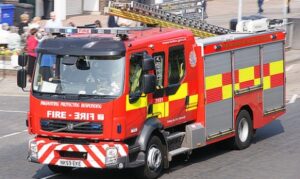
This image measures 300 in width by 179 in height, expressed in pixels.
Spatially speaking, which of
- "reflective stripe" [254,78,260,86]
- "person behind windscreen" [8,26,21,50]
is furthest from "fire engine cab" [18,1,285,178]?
"person behind windscreen" [8,26,21,50]

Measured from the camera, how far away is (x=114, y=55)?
12.9 metres

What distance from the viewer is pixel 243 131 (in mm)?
16422

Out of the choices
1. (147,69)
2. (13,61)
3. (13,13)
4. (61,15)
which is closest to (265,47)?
(147,69)

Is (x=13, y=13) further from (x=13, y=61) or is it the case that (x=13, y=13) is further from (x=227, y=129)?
(x=227, y=129)

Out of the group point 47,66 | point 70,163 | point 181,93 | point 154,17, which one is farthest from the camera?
point 154,17

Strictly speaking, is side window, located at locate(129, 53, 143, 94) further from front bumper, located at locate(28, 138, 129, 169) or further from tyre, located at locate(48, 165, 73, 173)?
tyre, located at locate(48, 165, 73, 173)

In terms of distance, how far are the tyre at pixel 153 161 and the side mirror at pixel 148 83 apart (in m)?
0.89

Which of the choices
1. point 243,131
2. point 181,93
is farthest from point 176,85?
point 243,131

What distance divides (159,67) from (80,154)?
6.50 feet

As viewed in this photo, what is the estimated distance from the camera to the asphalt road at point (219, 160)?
1416 centimetres

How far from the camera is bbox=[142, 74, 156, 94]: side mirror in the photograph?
13.0m

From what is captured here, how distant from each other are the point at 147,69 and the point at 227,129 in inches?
131

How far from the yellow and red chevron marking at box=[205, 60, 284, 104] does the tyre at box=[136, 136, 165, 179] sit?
5.70ft

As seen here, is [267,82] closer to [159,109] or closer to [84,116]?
[159,109]
